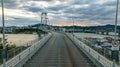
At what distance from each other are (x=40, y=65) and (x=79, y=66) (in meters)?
4.35

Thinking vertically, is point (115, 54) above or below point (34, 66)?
above

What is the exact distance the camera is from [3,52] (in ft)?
65.3

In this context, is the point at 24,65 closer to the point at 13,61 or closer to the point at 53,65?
the point at 53,65

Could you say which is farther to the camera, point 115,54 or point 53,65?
point 53,65

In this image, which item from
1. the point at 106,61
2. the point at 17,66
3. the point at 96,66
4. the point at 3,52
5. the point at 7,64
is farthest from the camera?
the point at 96,66

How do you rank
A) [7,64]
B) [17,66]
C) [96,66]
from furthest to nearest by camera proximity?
[96,66] → [17,66] → [7,64]

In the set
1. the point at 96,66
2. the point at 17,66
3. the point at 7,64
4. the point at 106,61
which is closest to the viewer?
the point at 7,64

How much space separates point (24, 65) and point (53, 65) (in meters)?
3.23

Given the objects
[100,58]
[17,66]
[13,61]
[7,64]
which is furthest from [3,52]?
[100,58]

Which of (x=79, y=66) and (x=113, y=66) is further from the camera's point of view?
(x=79, y=66)

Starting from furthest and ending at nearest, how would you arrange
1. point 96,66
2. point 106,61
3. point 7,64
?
1. point 96,66
2. point 106,61
3. point 7,64

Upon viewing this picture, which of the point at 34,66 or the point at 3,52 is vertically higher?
the point at 3,52

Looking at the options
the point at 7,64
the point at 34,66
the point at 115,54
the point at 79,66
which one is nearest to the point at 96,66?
the point at 79,66

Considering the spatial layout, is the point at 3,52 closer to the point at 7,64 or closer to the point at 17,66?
the point at 7,64
